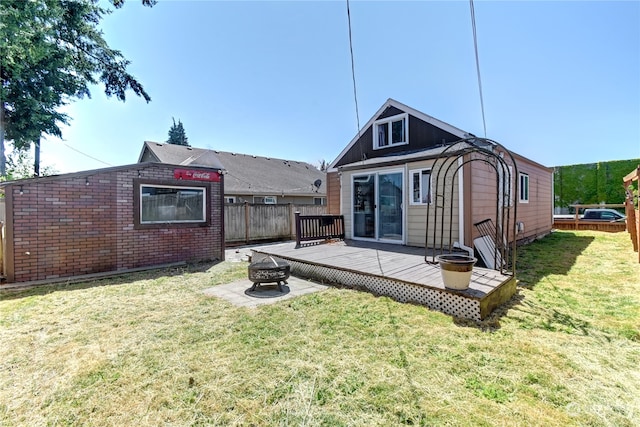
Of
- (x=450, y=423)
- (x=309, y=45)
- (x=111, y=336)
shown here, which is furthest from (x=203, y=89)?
(x=450, y=423)

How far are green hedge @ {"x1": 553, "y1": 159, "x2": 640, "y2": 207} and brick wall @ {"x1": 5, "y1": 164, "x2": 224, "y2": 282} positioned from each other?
21.5 metres

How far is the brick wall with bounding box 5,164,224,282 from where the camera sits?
5.58m

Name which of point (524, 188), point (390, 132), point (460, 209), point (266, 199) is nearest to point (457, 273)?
point (460, 209)

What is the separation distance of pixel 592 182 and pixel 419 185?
1648cm

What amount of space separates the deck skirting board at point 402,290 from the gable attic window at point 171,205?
3.59 m

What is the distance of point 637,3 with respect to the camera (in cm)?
638

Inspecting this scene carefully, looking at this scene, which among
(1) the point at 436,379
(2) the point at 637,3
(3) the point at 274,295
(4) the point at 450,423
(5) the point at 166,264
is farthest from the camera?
(5) the point at 166,264

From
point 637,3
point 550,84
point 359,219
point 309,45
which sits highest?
point 309,45

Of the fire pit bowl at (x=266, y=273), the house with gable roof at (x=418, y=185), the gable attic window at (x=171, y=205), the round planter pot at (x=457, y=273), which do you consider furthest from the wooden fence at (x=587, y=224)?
the gable attic window at (x=171, y=205)

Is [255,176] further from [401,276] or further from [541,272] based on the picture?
[541,272]

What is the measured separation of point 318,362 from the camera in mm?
2688

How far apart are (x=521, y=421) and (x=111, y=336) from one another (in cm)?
404

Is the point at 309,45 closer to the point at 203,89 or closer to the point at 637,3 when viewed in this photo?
Result: the point at 203,89

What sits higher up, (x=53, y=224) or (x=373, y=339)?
(x=53, y=224)
